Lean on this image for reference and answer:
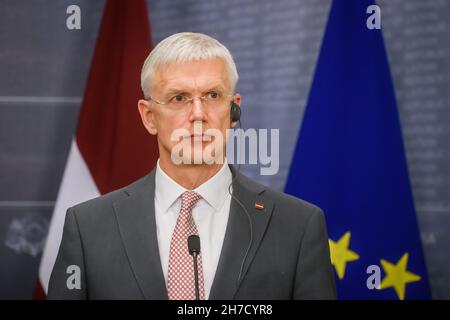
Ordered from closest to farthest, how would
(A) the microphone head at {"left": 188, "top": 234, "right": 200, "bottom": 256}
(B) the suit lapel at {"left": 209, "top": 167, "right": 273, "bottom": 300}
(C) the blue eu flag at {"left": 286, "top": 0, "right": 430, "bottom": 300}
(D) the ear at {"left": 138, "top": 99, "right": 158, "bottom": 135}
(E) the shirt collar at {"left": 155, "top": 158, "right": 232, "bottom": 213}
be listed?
(A) the microphone head at {"left": 188, "top": 234, "right": 200, "bottom": 256} < (B) the suit lapel at {"left": 209, "top": 167, "right": 273, "bottom": 300} < (E) the shirt collar at {"left": 155, "top": 158, "right": 232, "bottom": 213} < (D) the ear at {"left": 138, "top": 99, "right": 158, "bottom": 135} < (C) the blue eu flag at {"left": 286, "top": 0, "right": 430, "bottom": 300}

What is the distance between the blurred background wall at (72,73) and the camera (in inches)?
102

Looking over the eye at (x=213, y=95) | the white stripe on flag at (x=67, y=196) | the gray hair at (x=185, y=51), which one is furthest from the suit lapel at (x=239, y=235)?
the white stripe on flag at (x=67, y=196)

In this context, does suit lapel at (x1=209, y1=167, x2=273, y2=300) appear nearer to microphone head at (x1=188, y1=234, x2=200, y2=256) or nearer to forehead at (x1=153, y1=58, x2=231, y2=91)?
microphone head at (x1=188, y1=234, x2=200, y2=256)

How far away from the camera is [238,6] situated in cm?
264

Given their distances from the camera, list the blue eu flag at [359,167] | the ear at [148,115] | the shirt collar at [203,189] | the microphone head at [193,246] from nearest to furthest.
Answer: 1. the microphone head at [193,246]
2. the shirt collar at [203,189]
3. the ear at [148,115]
4. the blue eu flag at [359,167]

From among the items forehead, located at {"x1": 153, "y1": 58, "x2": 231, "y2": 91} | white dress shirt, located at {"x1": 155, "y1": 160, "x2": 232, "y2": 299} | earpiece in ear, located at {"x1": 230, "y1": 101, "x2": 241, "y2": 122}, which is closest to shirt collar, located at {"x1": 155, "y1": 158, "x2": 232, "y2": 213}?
white dress shirt, located at {"x1": 155, "y1": 160, "x2": 232, "y2": 299}

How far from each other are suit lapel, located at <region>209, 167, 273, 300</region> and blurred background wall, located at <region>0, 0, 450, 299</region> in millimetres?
823

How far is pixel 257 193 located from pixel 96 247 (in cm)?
48

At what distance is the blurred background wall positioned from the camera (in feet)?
8.47

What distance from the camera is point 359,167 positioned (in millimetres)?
2520

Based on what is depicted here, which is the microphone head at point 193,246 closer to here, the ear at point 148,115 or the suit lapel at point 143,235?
the suit lapel at point 143,235

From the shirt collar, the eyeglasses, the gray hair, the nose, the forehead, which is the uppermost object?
the gray hair

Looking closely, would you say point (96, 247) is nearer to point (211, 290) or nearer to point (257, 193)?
point (211, 290)
